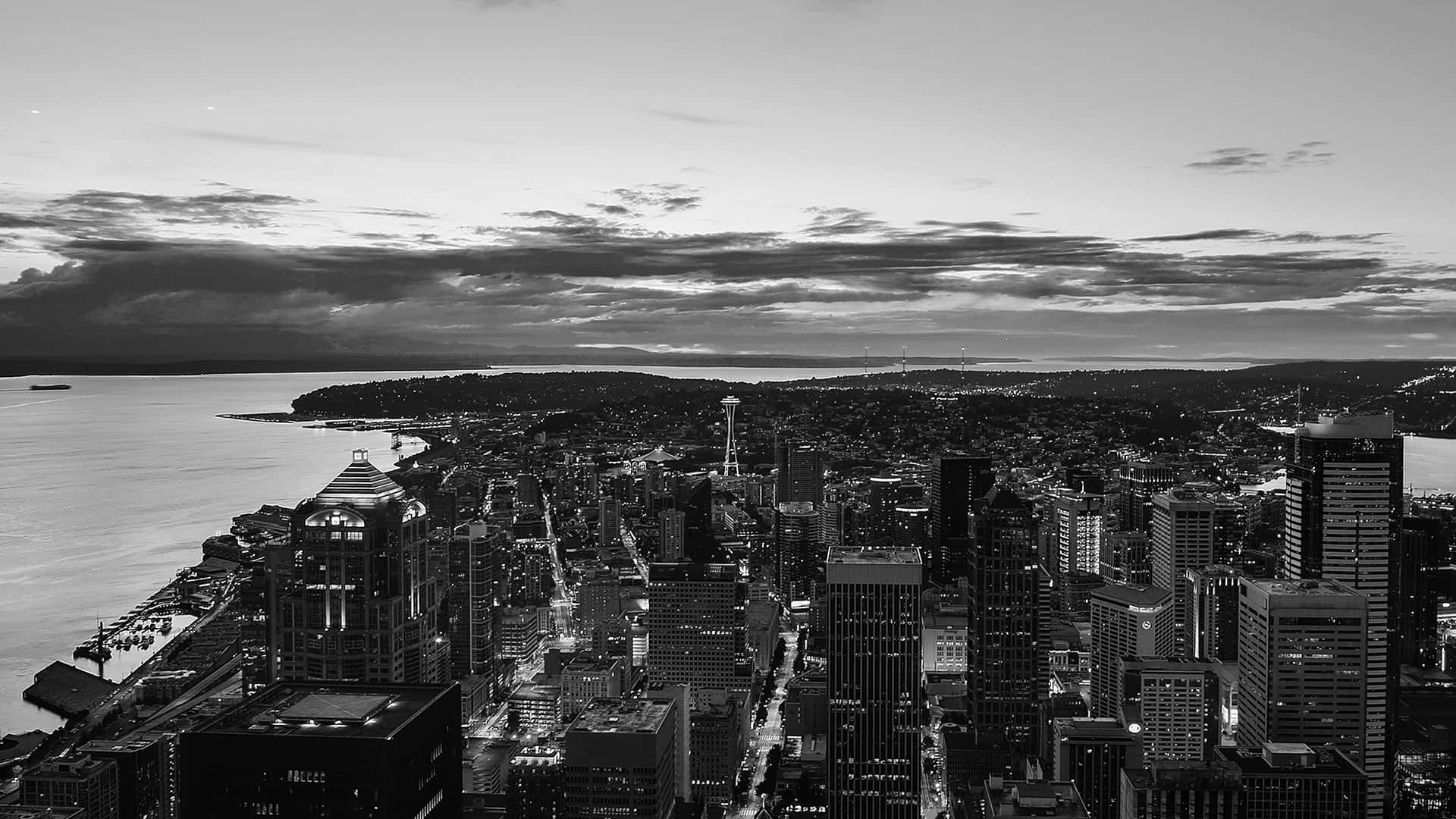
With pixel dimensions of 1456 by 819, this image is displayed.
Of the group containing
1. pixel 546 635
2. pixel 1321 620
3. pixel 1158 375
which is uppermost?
pixel 1158 375

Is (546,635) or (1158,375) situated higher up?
(1158,375)

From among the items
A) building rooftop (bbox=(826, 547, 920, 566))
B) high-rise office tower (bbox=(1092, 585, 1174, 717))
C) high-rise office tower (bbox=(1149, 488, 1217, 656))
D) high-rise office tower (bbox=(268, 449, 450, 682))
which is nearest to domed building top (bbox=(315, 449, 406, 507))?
high-rise office tower (bbox=(268, 449, 450, 682))

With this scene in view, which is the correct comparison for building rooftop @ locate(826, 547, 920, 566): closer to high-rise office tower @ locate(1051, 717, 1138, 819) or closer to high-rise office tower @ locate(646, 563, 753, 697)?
high-rise office tower @ locate(1051, 717, 1138, 819)

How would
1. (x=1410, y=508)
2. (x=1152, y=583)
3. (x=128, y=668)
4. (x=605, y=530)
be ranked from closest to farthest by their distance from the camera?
(x=128, y=668) → (x=1410, y=508) → (x=1152, y=583) → (x=605, y=530)

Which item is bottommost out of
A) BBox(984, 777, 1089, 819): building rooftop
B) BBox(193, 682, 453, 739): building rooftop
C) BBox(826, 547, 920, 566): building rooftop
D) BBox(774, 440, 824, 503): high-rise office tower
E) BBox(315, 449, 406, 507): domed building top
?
BBox(984, 777, 1089, 819): building rooftop

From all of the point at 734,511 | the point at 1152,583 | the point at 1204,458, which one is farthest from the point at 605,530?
the point at 1204,458

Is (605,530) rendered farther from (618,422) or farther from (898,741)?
(898,741)

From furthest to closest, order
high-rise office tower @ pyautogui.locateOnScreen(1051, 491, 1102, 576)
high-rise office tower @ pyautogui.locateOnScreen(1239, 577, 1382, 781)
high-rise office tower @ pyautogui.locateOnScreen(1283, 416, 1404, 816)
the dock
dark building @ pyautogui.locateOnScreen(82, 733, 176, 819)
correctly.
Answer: high-rise office tower @ pyautogui.locateOnScreen(1051, 491, 1102, 576) < high-rise office tower @ pyautogui.locateOnScreen(1283, 416, 1404, 816) < the dock < high-rise office tower @ pyautogui.locateOnScreen(1239, 577, 1382, 781) < dark building @ pyautogui.locateOnScreen(82, 733, 176, 819)
